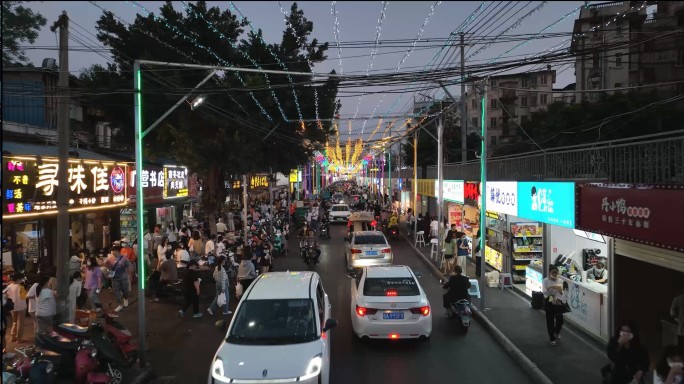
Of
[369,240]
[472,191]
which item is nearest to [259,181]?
[369,240]

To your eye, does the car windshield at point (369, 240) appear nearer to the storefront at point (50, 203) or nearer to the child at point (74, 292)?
the storefront at point (50, 203)

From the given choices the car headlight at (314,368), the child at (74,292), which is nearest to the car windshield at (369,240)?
the child at (74,292)

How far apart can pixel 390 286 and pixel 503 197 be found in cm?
663

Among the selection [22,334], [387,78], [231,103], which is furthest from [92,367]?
[231,103]

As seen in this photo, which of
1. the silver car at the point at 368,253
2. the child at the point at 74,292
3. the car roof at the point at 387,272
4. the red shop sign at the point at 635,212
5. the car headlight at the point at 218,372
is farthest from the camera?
the silver car at the point at 368,253

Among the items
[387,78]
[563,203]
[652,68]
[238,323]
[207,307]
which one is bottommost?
[207,307]

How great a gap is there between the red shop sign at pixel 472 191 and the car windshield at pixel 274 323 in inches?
482

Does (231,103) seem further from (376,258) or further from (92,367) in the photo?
(92,367)

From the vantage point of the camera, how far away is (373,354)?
388 inches

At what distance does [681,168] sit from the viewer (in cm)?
748

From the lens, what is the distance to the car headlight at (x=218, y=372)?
6718mm

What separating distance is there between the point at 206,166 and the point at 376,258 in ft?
34.3

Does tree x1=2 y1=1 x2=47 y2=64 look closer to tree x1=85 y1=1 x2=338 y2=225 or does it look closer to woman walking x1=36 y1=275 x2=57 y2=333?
tree x1=85 y1=1 x2=338 y2=225

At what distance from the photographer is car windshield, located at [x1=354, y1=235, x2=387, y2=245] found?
61.1 feet
